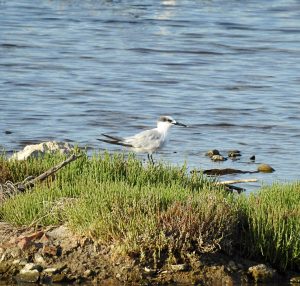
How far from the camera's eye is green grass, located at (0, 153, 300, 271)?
9492 mm

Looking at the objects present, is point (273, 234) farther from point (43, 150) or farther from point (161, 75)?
point (161, 75)

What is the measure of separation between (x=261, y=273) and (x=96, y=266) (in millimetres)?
1414

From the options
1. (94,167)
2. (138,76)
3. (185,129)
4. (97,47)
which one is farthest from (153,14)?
(94,167)

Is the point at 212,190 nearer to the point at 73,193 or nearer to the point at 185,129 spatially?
the point at 73,193

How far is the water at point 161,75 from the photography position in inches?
675

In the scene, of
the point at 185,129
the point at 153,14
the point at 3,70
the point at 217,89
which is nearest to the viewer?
the point at 185,129

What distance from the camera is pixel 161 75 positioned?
76.4 feet

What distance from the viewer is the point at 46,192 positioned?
34.6 feet

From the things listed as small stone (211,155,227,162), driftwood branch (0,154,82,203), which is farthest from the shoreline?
small stone (211,155,227,162)

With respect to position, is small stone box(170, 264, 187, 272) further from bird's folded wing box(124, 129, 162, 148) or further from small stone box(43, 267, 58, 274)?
bird's folded wing box(124, 129, 162, 148)

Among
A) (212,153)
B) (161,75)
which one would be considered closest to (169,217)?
(212,153)

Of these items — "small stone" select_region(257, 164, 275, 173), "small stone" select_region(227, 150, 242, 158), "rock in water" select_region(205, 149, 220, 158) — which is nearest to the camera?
"small stone" select_region(257, 164, 275, 173)

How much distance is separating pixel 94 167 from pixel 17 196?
1.10 m

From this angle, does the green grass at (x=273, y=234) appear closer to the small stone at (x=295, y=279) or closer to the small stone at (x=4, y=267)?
the small stone at (x=295, y=279)
